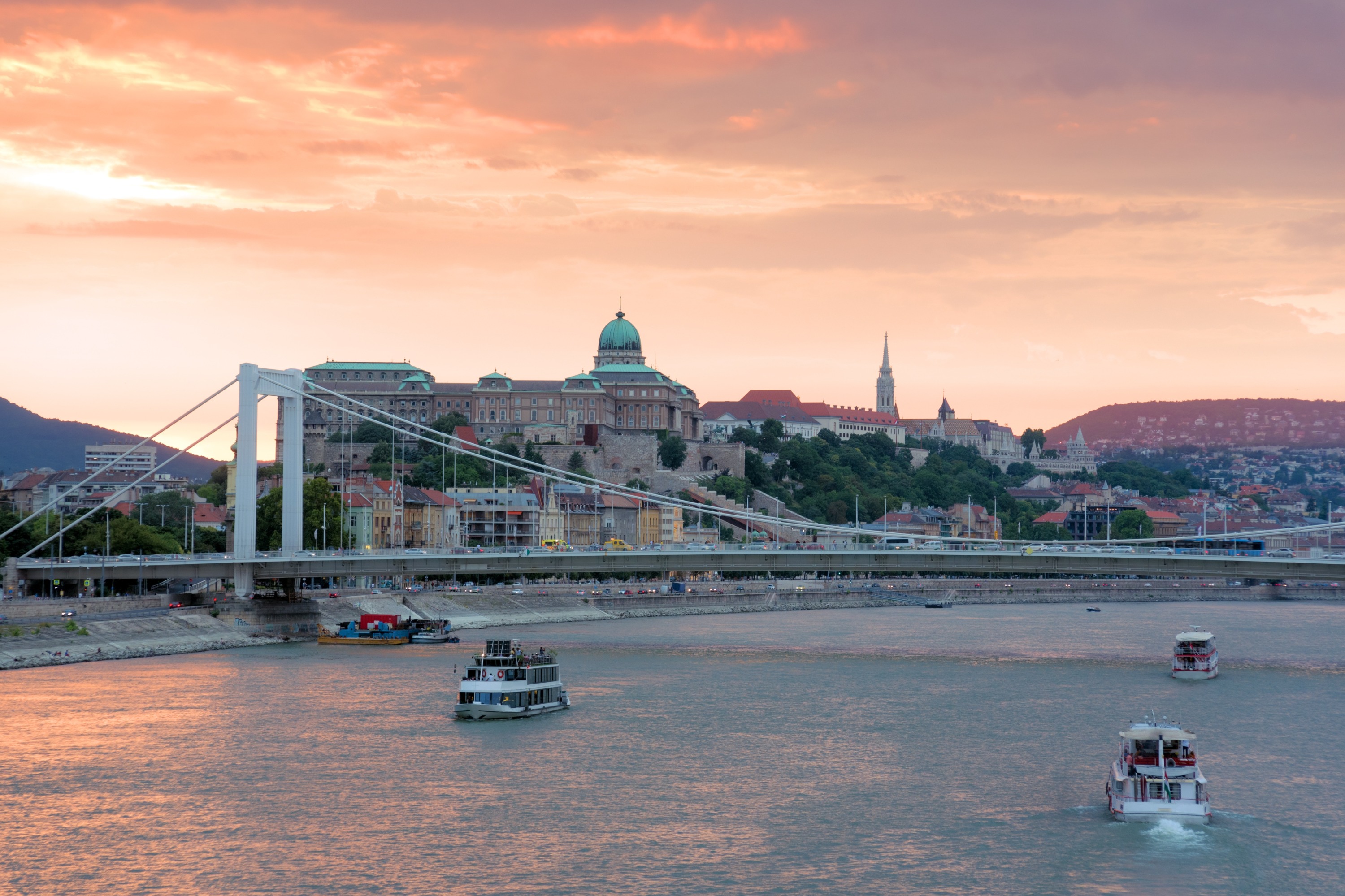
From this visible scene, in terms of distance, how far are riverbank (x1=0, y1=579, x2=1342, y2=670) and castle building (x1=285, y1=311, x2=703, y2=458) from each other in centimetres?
2889

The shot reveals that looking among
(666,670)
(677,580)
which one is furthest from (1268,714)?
(677,580)

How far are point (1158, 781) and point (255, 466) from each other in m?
27.1

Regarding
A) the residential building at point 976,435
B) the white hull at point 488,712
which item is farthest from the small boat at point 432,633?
the residential building at point 976,435

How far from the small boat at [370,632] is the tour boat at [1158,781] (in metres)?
25.0

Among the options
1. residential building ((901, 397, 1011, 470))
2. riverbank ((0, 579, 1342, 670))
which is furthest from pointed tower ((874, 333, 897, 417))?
riverbank ((0, 579, 1342, 670))

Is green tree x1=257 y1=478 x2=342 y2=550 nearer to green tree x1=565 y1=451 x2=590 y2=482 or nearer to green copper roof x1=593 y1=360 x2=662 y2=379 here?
green tree x1=565 y1=451 x2=590 y2=482

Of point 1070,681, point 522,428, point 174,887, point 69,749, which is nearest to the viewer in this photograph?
point 174,887

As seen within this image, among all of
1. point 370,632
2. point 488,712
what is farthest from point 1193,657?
point 370,632

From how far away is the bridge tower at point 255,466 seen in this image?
133ft

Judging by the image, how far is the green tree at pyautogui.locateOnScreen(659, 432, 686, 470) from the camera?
9888cm

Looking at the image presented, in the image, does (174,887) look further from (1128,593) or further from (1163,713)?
(1128,593)

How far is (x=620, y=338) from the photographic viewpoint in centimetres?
11394

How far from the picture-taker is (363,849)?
59.6ft

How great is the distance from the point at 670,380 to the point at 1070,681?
7576cm
